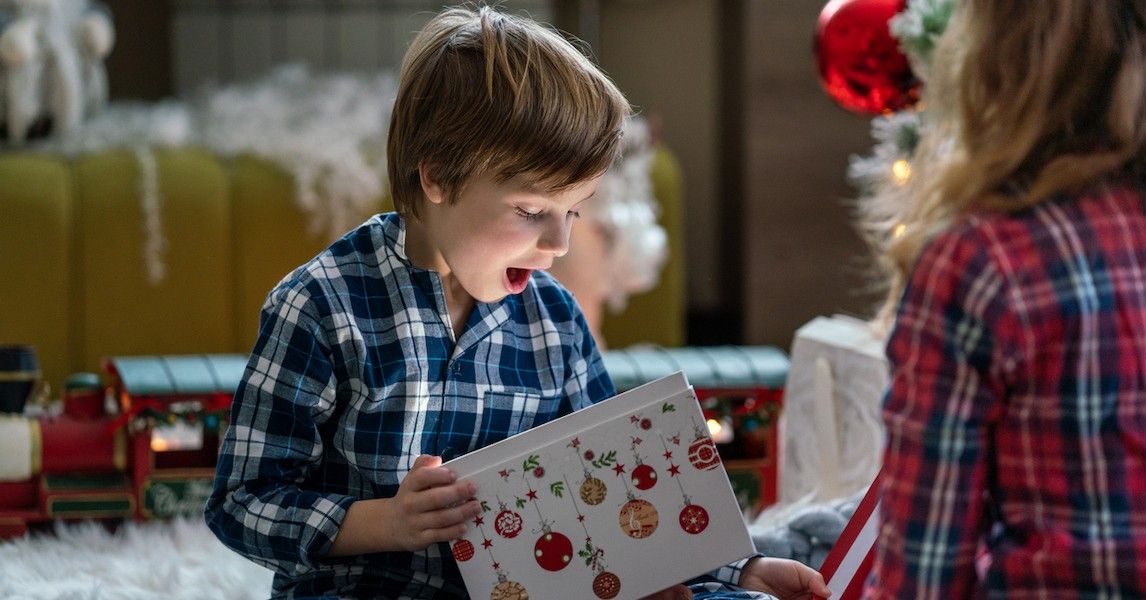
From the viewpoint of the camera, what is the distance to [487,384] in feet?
3.14

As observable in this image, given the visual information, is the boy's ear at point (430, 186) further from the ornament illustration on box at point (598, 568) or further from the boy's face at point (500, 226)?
the ornament illustration on box at point (598, 568)

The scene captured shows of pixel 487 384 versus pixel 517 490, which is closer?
pixel 517 490

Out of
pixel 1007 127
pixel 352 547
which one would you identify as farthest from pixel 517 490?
pixel 1007 127

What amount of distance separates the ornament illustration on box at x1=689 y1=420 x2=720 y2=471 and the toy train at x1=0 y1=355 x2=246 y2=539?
0.89 meters

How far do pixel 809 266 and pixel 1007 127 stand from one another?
2.00 metres

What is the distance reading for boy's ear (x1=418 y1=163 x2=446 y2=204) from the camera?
2.97 feet

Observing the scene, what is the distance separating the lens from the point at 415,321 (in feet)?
3.06

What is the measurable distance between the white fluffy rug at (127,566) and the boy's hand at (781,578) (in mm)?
553

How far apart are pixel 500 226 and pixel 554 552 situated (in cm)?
22

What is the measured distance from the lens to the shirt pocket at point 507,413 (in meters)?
0.95

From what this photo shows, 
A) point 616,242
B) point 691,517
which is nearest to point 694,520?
point 691,517

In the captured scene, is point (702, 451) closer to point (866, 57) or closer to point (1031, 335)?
point (1031, 335)

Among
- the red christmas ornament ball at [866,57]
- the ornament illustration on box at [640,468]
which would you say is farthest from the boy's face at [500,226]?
the red christmas ornament ball at [866,57]

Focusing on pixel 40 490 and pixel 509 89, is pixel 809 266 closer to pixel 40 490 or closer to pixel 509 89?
pixel 40 490
